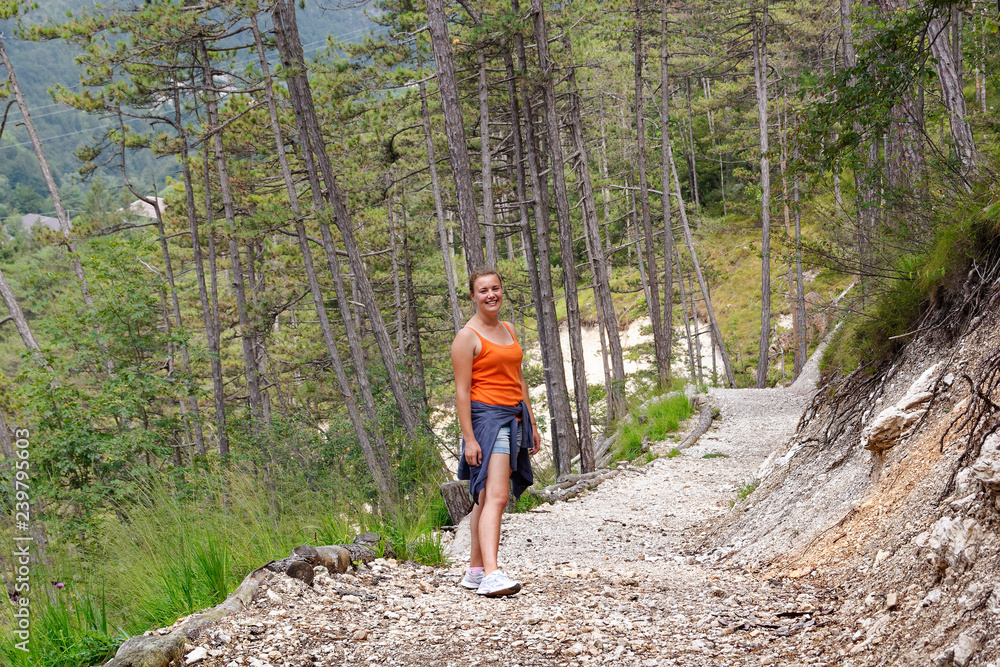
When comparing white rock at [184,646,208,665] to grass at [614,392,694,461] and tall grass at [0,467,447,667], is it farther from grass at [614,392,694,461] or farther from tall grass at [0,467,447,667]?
grass at [614,392,694,461]

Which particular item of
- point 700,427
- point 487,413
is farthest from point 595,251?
point 487,413

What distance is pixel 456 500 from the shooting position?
6.64 metres

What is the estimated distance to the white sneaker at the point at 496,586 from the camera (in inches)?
140

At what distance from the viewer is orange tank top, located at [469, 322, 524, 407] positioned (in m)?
3.72

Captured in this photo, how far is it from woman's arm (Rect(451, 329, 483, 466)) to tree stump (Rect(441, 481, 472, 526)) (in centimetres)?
307

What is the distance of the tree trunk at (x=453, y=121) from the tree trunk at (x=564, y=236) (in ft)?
6.60

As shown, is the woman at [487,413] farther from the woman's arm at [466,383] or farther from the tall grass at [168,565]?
the tall grass at [168,565]

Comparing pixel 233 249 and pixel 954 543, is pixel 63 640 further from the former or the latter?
pixel 233 249

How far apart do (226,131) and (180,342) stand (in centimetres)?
608

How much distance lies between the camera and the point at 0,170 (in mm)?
82625

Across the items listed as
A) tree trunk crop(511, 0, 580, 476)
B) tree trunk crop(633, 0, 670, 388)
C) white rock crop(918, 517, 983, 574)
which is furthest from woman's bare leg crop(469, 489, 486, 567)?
tree trunk crop(633, 0, 670, 388)

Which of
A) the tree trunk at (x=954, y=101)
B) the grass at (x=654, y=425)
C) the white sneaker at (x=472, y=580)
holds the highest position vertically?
the tree trunk at (x=954, y=101)

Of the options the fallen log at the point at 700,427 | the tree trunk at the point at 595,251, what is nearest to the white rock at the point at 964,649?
the fallen log at the point at 700,427

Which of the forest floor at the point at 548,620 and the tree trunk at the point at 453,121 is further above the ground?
the tree trunk at the point at 453,121
